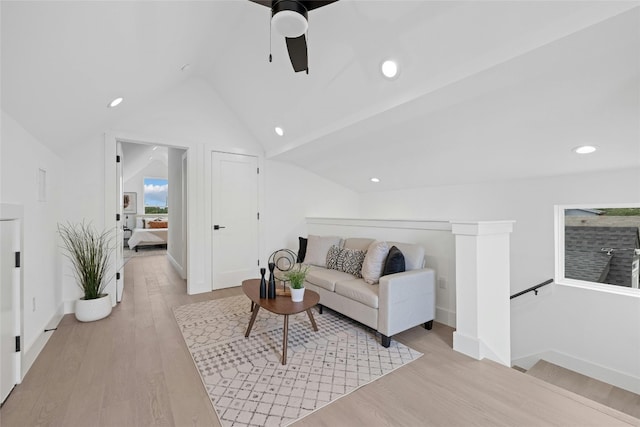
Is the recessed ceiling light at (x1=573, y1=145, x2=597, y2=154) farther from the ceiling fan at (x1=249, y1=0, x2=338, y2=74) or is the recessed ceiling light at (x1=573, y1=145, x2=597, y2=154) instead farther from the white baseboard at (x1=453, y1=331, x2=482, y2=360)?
the ceiling fan at (x1=249, y1=0, x2=338, y2=74)

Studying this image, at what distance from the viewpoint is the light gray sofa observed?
2586 mm

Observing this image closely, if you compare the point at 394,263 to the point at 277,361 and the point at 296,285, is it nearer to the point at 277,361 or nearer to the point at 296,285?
the point at 296,285

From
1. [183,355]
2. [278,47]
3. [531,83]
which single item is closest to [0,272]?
[183,355]

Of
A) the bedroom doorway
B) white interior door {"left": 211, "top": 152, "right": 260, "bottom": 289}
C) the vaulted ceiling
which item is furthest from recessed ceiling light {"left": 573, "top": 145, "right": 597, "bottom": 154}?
the bedroom doorway

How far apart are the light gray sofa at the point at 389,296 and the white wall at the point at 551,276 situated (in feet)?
4.85

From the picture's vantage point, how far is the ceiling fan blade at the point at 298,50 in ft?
5.86

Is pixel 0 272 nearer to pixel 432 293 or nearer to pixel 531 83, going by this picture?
pixel 432 293

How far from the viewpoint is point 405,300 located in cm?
269

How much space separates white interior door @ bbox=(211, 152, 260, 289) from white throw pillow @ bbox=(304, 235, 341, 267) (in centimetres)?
115


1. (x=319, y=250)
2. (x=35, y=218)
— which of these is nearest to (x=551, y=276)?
(x=319, y=250)

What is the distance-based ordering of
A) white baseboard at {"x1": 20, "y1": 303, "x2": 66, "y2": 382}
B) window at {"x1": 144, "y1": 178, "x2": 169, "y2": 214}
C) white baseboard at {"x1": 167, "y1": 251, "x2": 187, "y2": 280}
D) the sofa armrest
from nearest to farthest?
1. white baseboard at {"x1": 20, "y1": 303, "x2": 66, "y2": 382}
2. the sofa armrest
3. white baseboard at {"x1": 167, "y1": 251, "x2": 187, "y2": 280}
4. window at {"x1": 144, "y1": 178, "x2": 169, "y2": 214}

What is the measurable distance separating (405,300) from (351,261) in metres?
0.88

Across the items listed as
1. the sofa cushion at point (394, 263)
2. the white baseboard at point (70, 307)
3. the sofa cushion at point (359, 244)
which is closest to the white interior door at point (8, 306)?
the white baseboard at point (70, 307)

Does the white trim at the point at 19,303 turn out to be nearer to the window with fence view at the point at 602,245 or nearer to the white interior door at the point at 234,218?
the white interior door at the point at 234,218
